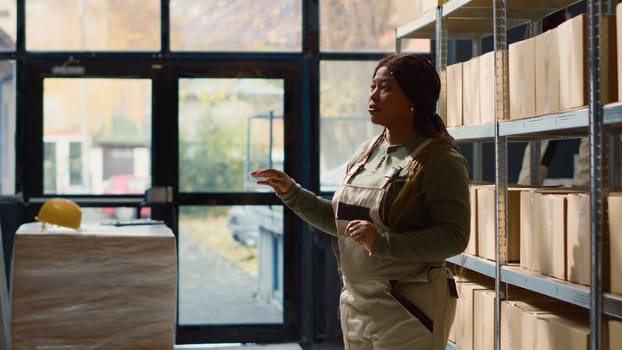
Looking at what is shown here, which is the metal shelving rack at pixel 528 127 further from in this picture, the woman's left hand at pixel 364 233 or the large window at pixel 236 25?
the large window at pixel 236 25

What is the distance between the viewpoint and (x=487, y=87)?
10.8ft

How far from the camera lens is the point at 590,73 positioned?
2.37 m

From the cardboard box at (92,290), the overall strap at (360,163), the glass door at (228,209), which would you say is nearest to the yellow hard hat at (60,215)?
the cardboard box at (92,290)

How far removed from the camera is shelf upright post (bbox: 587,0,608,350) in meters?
2.34

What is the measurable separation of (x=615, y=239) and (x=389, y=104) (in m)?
0.73

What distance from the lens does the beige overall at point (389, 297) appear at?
2.37 meters

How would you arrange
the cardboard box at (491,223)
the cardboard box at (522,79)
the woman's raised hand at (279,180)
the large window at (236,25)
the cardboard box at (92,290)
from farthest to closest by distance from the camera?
the large window at (236,25)
the cardboard box at (92,290)
the cardboard box at (491,223)
the cardboard box at (522,79)
the woman's raised hand at (279,180)

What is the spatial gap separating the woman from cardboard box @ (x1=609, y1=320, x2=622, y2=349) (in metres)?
0.44

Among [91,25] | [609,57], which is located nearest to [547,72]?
[609,57]

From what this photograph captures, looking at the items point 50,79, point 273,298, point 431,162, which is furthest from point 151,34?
point 431,162

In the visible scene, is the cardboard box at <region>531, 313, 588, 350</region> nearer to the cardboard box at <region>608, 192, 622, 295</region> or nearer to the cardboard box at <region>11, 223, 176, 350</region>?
the cardboard box at <region>608, 192, 622, 295</region>

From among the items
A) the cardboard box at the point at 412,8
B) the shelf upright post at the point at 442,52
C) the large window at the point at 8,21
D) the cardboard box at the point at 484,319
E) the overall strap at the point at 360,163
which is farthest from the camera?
the large window at the point at 8,21

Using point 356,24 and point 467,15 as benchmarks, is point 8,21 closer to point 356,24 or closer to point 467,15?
point 356,24

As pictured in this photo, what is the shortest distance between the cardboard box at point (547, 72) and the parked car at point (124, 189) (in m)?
3.42
